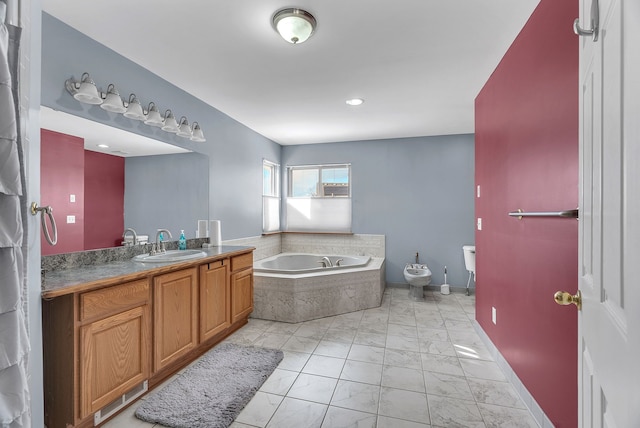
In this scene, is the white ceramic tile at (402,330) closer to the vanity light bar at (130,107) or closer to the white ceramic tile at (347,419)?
the white ceramic tile at (347,419)

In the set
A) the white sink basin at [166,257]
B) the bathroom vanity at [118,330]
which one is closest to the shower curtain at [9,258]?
the bathroom vanity at [118,330]

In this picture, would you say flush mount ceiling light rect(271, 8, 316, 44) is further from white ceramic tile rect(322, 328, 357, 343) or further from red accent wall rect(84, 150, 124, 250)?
white ceramic tile rect(322, 328, 357, 343)

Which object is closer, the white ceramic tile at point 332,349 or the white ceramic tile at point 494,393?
the white ceramic tile at point 494,393

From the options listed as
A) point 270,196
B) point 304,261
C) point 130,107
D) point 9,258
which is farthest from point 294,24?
point 304,261

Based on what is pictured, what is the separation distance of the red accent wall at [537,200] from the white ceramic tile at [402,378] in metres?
0.65

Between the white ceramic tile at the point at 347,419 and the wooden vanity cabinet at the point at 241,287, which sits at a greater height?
the wooden vanity cabinet at the point at 241,287

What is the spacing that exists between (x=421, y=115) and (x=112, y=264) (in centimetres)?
349

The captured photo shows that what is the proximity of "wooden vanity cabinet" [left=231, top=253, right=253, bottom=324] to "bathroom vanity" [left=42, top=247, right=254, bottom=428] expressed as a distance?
0.91 feet

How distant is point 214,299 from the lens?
2592mm

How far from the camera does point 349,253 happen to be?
16.0 feet

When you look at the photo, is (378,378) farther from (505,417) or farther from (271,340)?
(271,340)

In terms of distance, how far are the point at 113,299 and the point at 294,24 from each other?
193cm

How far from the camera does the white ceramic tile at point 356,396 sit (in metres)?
1.85

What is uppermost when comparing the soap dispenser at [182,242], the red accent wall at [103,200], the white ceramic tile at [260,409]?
the red accent wall at [103,200]
